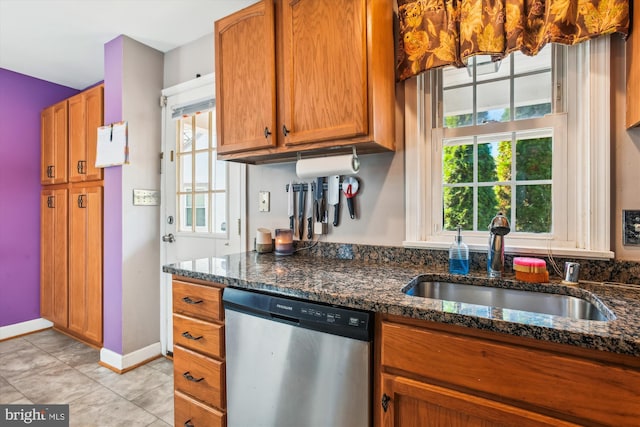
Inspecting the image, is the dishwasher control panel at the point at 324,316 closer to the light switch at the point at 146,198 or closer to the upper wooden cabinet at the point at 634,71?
the upper wooden cabinet at the point at 634,71

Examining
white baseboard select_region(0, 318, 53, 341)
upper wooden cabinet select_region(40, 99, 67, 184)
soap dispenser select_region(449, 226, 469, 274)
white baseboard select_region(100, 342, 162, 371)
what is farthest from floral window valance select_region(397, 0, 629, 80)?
white baseboard select_region(0, 318, 53, 341)

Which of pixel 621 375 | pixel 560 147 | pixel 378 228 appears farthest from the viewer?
pixel 378 228

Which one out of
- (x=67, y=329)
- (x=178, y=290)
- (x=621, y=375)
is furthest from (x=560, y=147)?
(x=67, y=329)

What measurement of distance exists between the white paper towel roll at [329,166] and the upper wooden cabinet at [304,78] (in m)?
0.09

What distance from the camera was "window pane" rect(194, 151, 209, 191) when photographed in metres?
2.42

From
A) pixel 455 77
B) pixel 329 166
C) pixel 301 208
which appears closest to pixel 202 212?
pixel 301 208

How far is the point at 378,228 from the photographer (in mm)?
1679

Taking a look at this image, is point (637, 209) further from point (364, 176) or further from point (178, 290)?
point (178, 290)

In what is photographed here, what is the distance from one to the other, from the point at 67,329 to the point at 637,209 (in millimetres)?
4099

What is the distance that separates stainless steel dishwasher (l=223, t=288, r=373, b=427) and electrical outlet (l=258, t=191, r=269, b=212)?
80cm

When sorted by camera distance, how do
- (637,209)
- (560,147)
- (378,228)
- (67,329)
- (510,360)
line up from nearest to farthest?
(510,360)
(637,209)
(560,147)
(378,228)
(67,329)

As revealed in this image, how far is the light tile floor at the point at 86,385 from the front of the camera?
72.9 inches

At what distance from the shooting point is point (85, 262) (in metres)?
2.72

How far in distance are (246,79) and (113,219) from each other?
160 cm
